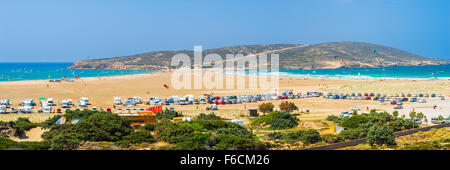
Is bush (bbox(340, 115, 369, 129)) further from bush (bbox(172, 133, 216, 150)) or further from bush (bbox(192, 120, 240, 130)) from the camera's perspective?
bush (bbox(172, 133, 216, 150))

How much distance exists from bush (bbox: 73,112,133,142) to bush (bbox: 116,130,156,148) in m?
0.60

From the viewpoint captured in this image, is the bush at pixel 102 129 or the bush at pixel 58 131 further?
the bush at pixel 58 131

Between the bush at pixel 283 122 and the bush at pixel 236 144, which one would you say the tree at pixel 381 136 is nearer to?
the bush at pixel 236 144

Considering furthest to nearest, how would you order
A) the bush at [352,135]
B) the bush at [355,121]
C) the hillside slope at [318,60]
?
the hillside slope at [318,60]
the bush at [355,121]
the bush at [352,135]

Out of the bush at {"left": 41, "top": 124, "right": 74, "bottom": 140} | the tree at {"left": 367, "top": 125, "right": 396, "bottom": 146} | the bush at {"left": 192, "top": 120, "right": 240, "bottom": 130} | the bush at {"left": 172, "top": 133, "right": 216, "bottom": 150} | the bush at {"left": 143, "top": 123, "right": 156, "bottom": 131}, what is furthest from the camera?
the bush at {"left": 192, "top": 120, "right": 240, "bottom": 130}

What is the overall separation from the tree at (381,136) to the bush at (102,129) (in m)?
10.1

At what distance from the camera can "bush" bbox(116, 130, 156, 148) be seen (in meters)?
14.0

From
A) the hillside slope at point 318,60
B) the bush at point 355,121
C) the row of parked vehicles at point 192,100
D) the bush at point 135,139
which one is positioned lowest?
the bush at point 135,139

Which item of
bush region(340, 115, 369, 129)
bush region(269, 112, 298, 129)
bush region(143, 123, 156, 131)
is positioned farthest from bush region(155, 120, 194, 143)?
bush region(340, 115, 369, 129)

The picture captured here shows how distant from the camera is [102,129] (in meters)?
15.2

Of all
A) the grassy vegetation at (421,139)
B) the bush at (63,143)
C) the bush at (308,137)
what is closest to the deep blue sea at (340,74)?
the grassy vegetation at (421,139)

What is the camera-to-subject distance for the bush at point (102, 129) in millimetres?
14656

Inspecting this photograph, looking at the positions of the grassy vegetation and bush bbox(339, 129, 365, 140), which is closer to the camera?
the grassy vegetation
